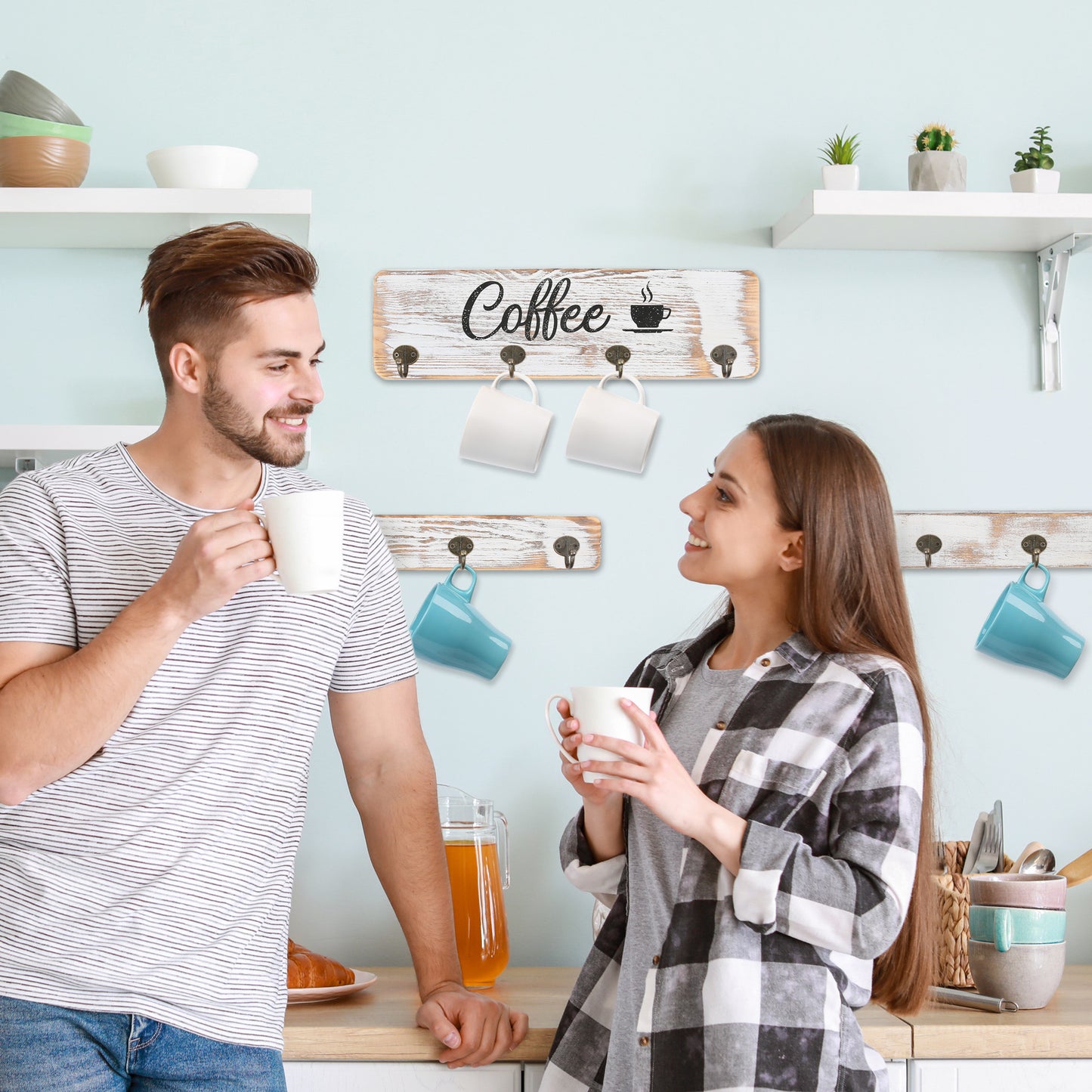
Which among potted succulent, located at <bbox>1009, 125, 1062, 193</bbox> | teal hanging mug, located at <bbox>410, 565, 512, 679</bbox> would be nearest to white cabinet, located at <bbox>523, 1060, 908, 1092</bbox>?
teal hanging mug, located at <bbox>410, 565, 512, 679</bbox>

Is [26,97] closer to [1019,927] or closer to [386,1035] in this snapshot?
[386,1035]

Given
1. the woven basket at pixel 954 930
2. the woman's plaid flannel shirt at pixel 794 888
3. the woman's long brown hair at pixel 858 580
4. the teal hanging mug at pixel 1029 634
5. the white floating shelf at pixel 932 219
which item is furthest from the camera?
the teal hanging mug at pixel 1029 634

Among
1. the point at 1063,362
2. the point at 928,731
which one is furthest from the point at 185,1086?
the point at 1063,362

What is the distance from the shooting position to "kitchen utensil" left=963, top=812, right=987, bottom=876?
62.8 inches

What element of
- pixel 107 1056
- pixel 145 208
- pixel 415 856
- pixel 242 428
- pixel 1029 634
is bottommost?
pixel 107 1056

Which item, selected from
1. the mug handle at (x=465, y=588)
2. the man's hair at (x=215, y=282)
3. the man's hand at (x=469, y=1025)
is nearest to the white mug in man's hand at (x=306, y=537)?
the man's hair at (x=215, y=282)

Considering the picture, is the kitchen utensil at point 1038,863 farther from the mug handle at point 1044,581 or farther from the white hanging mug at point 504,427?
the white hanging mug at point 504,427

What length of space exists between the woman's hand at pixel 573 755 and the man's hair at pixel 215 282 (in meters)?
0.55

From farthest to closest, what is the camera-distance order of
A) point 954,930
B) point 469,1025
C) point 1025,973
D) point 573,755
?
point 954,930
point 1025,973
point 469,1025
point 573,755

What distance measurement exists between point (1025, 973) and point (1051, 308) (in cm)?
94

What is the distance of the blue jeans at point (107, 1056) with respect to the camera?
1102 mm

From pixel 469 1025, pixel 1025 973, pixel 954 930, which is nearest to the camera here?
pixel 469 1025

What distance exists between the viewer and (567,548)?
1.77 meters

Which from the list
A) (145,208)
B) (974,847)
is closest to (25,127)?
(145,208)
